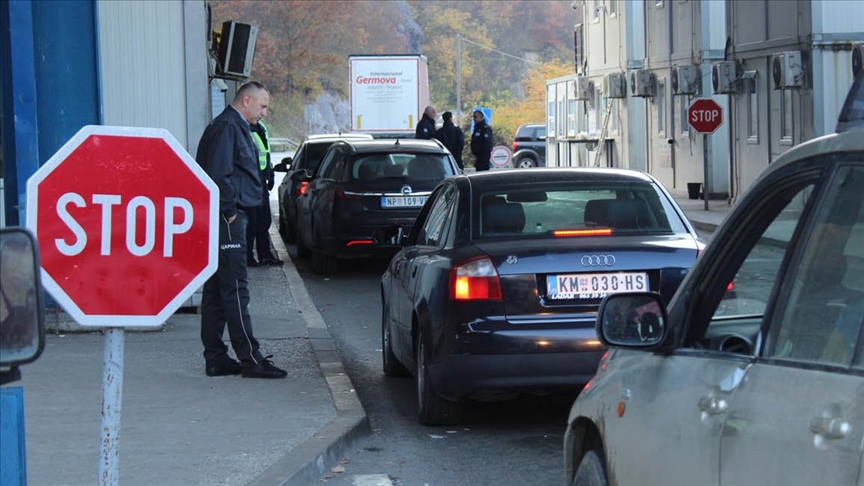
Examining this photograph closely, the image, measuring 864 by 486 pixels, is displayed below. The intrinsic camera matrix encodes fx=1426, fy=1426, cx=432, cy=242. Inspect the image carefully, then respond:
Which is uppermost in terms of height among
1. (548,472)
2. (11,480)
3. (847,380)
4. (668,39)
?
(668,39)

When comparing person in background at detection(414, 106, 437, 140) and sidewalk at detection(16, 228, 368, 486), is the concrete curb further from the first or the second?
person in background at detection(414, 106, 437, 140)

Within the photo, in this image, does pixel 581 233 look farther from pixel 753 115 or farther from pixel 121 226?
pixel 753 115

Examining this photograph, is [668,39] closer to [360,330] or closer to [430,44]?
[360,330]

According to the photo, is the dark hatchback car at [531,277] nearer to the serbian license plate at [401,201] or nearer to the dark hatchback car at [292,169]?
the serbian license plate at [401,201]

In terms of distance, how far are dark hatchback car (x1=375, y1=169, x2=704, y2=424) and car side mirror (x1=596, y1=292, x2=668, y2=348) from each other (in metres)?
3.54

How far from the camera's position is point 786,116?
29750mm

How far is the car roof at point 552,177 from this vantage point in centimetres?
864

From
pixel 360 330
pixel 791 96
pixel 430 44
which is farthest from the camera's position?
pixel 430 44

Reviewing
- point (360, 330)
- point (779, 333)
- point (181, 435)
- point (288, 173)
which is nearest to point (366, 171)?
point (360, 330)

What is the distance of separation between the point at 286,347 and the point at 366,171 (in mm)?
6423

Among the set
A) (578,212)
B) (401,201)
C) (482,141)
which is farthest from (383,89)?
(578,212)

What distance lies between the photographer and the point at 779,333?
11.3ft

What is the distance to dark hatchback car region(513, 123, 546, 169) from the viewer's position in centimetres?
5672

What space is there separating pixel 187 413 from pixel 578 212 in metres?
2.59
